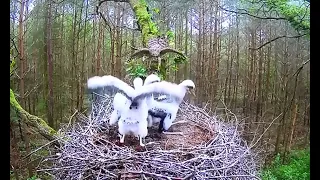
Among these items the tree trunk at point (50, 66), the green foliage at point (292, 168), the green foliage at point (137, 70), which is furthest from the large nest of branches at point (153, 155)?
the tree trunk at point (50, 66)

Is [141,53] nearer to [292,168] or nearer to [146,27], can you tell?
[146,27]

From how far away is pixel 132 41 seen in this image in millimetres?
4086

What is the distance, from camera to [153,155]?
181cm

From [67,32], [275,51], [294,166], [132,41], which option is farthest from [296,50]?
[67,32]

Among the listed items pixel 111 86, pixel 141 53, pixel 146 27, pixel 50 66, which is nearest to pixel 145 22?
pixel 146 27

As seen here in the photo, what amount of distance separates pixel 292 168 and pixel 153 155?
3070 mm

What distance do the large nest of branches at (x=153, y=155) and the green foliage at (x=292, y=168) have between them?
1920mm

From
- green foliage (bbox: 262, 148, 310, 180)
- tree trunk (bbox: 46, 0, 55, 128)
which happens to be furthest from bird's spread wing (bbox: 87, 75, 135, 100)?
tree trunk (bbox: 46, 0, 55, 128)

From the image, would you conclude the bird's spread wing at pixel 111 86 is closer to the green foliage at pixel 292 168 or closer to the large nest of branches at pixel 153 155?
the large nest of branches at pixel 153 155

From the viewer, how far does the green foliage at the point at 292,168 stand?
406 centimetres

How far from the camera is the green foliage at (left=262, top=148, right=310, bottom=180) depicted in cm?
406

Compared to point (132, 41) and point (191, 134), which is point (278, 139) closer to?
point (132, 41)
